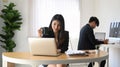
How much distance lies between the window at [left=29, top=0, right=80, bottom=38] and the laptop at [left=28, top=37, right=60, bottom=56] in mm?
2956

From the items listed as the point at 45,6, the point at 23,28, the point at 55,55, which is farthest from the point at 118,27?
the point at 55,55

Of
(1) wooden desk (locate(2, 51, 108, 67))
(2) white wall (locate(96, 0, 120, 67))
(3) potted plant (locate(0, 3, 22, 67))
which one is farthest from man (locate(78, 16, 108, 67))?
(3) potted plant (locate(0, 3, 22, 67))

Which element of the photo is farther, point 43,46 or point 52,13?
point 52,13

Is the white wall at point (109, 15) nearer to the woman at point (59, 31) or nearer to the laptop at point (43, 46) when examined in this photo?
the woman at point (59, 31)

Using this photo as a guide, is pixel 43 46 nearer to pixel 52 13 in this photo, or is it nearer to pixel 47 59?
pixel 47 59

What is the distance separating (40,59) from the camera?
2324 mm

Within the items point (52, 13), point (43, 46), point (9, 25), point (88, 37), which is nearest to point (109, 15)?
point (52, 13)

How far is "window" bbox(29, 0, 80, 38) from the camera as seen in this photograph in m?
5.41

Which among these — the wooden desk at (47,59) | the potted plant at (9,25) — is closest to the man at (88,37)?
the wooden desk at (47,59)

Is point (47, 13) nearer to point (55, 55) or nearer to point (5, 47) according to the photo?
point (5, 47)

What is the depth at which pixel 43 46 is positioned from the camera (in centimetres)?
242

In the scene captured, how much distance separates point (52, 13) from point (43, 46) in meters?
3.23

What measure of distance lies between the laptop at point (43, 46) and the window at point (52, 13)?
296 centimetres

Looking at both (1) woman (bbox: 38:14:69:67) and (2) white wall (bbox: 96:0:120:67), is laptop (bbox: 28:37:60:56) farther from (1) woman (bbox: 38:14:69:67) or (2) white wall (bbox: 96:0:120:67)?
(2) white wall (bbox: 96:0:120:67)
